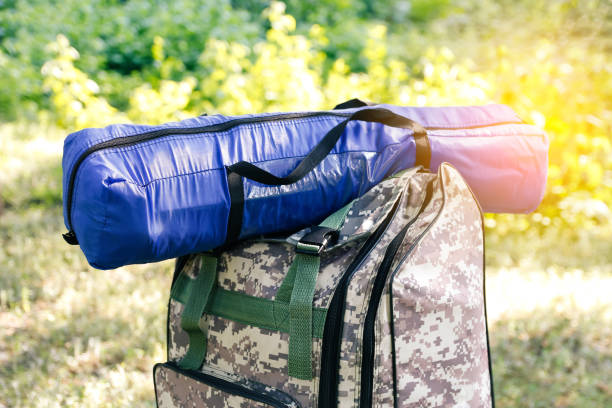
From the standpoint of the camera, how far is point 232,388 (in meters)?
1.60

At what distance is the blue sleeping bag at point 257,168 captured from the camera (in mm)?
1339

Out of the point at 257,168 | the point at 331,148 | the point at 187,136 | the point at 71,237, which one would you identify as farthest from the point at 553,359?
the point at 71,237

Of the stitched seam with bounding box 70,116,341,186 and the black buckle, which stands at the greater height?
the stitched seam with bounding box 70,116,341,186

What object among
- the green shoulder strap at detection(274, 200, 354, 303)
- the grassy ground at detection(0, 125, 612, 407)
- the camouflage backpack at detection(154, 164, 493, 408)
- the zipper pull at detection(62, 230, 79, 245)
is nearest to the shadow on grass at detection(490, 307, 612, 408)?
the grassy ground at detection(0, 125, 612, 407)

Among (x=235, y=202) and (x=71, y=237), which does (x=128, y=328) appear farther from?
(x=235, y=202)

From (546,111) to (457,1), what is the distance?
7.21 metres

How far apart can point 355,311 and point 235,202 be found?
0.39 metres

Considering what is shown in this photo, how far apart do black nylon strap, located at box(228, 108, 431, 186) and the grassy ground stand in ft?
4.16

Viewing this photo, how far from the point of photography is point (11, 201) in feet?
13.2

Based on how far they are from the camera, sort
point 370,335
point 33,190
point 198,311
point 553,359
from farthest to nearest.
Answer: point 33,190 → point 553,359 → point 198,311 → point 370,335

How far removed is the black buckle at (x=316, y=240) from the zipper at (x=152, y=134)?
1.09 feet

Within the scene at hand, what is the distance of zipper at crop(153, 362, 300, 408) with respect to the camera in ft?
4.99

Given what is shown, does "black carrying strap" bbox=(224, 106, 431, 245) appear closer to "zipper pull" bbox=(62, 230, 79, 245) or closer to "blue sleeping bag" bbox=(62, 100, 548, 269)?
"blue sleeping bag" bbox=(62, 100, 548, 269)

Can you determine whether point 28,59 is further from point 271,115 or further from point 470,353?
point 470,353
